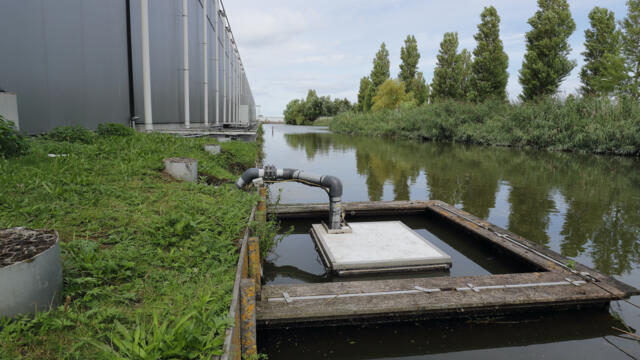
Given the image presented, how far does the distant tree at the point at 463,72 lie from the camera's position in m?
38.2

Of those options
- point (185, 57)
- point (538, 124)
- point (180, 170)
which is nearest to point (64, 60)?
point (180, 170)

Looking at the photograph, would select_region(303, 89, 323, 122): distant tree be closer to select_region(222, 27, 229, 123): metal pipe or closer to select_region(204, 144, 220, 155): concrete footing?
select_region(222, 27, 229, 123): metal pipe

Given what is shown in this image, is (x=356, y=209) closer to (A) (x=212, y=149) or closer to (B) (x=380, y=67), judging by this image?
(A) (x=212, y=149)

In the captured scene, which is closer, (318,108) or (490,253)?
(490,253)

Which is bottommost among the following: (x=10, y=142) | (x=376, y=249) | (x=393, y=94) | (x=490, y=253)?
(x=490, y=253)

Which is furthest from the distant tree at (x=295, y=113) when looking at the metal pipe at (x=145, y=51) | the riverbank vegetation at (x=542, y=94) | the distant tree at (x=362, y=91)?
the metal pipe at (x=145, y=51)

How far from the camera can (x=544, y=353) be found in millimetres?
3424

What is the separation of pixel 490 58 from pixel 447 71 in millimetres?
6674

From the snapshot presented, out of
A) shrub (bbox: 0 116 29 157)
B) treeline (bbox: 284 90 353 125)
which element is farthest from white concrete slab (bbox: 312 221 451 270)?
treeline (bbox: 284 90 353 125)

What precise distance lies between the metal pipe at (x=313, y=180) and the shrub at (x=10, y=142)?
9.53ft

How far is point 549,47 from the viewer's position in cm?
2802

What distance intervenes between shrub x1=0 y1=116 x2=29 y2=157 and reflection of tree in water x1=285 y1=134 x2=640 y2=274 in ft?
23.3

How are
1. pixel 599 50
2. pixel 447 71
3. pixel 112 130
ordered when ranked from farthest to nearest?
pixel 447 71 < pixel 599 50 < pixel 112 130

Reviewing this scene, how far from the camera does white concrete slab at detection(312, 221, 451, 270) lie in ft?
16.3
